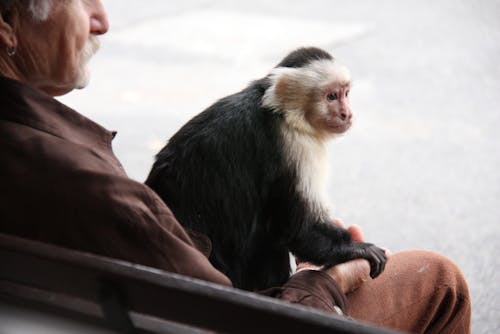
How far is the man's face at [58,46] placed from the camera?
0.93 m

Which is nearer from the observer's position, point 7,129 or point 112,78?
point 7,129

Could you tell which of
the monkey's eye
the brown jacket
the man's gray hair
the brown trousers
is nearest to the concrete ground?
the brown trousers

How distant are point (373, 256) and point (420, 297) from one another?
4.0 inches

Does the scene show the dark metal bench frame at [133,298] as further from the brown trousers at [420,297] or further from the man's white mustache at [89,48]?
the brown trousers at [420,297]

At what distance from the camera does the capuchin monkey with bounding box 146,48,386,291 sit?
120 centimetres

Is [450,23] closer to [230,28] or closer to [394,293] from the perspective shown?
[230,28]

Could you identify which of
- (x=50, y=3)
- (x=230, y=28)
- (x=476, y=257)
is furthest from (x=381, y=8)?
(x=50, y=3)

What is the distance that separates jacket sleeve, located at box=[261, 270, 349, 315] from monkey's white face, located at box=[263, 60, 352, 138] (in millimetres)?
313

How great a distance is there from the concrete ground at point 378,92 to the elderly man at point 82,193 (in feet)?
2.39

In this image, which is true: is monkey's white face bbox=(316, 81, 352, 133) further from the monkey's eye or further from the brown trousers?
the brown trousers

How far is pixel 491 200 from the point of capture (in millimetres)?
2447

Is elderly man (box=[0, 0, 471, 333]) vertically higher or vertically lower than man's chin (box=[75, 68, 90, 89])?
lower

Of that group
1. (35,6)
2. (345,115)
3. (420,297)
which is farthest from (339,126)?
(35,6)

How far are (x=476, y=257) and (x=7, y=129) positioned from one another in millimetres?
1637
